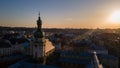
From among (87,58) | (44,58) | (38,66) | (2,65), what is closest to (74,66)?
(87,58)

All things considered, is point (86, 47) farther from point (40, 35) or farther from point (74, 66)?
point (40, 35)

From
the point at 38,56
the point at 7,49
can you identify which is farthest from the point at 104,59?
the point at 7,49

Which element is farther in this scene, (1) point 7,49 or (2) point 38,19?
(1) point 7,49

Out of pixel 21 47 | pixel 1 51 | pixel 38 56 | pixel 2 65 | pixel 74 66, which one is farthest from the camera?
pixel 21 47

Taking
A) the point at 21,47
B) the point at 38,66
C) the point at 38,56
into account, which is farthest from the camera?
the point at 21,47

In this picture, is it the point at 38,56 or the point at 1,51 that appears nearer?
the point at 38,56

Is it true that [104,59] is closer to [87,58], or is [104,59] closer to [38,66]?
[87,58]

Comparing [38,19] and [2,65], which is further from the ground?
[38,19]

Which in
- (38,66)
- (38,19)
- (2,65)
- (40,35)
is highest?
(38,19)

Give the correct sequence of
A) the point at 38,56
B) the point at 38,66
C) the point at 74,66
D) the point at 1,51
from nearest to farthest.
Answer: the point at 38,66, the point at 38,56, the point at 74,66, the point at 1,51
